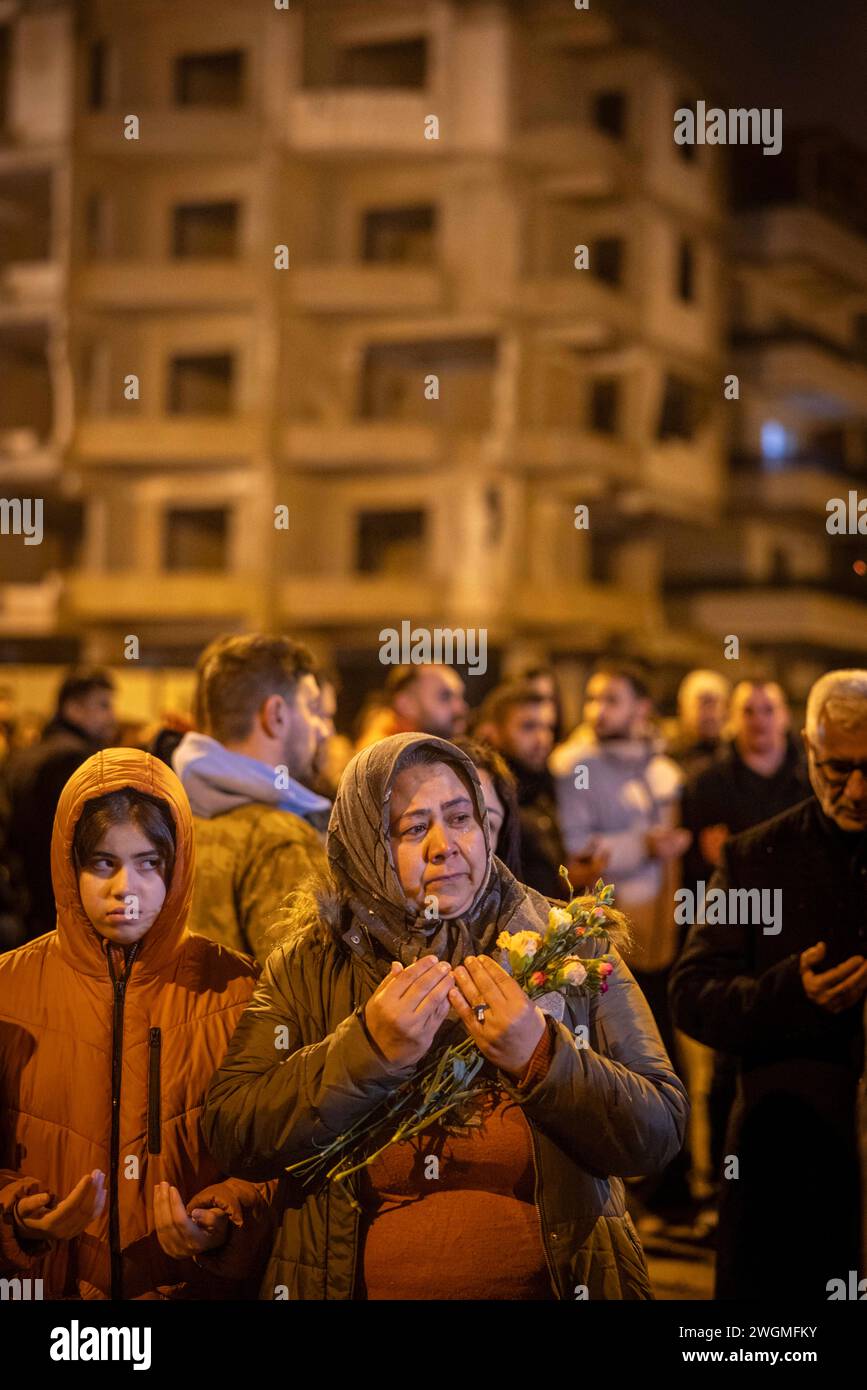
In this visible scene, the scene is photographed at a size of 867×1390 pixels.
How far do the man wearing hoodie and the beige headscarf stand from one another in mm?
1080

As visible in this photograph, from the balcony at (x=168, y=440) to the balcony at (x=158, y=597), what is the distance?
220 cm

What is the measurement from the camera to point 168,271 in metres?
33.0

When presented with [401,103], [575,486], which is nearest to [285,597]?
[575,486]

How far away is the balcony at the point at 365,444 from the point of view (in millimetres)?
32750

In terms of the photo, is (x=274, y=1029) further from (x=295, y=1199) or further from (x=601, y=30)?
(x=601, y=30)

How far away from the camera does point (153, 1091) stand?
11.6 feet

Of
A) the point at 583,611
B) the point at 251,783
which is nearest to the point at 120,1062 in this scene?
the point at 251,783

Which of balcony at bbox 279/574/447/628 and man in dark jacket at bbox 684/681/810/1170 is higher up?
balcony at bbox 279/574/447/628

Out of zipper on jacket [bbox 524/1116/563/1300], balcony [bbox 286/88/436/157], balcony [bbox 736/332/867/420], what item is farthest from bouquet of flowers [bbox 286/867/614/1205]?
balcony [bbox 736/332/867/420]

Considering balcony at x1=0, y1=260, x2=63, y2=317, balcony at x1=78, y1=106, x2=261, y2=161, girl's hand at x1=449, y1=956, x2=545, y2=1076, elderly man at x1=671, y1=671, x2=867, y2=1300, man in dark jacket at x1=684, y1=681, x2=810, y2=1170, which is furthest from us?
balcony at x1=0, y1=260, x2=63, y2=317

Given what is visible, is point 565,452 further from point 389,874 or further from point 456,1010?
point 456,1010

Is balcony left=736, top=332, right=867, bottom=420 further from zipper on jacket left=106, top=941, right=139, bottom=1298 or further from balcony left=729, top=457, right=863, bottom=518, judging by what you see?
zipper on jacket left=106, top=941, right=139, bottom=1298

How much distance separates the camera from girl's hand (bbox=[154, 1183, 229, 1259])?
11.2 feet
